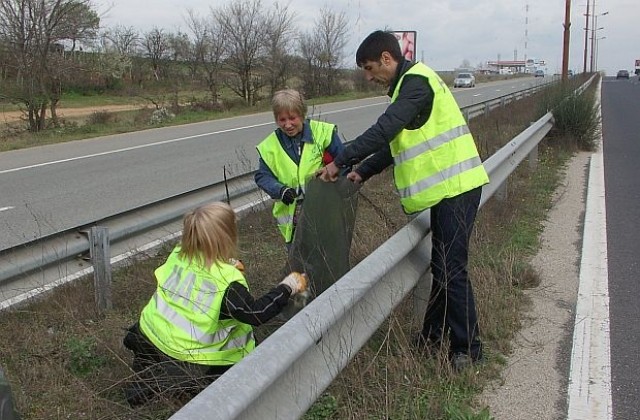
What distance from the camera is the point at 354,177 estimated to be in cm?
354

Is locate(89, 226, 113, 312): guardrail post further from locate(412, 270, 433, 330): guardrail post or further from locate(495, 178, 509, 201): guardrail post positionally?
locate(495, 178, 509, 201): guardrail post

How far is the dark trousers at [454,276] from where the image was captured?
3.35 meters

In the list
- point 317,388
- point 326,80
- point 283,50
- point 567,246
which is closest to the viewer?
point 317,388

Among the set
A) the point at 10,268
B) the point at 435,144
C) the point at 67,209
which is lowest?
the point at 67,209

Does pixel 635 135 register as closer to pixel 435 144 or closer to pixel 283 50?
pixel 435 144

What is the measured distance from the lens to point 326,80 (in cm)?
4078

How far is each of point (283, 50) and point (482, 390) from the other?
3533 cm

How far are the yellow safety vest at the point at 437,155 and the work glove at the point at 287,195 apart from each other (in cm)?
75

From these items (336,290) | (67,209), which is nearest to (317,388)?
(336,290)

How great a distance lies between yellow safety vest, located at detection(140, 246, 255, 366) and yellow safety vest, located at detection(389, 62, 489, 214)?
3.30 feet

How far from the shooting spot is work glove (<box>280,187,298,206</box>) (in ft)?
12.7

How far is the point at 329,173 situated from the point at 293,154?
24.1 inches

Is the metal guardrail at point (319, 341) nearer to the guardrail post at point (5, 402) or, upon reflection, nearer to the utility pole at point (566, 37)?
the guardrail post at point (5, 402)

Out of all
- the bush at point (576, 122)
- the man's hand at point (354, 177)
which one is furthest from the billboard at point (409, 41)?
the man's hand at point (354, 177)
